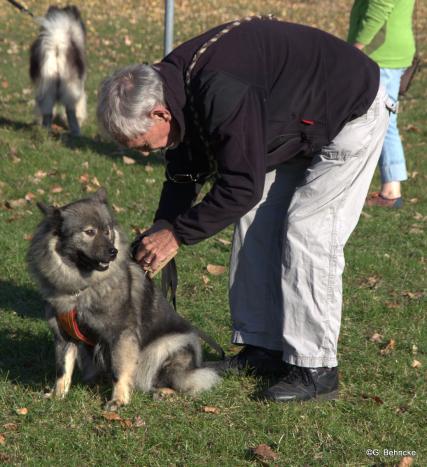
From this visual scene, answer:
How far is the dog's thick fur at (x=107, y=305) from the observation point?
4141 mm

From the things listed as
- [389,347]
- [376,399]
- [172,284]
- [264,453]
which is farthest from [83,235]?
[389,347]

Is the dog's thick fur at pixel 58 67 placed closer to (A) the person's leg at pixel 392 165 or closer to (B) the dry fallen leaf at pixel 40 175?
(B) the dry fallen leaf at pixel 40 175

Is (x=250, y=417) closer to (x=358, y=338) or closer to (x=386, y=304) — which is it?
(x=358, y=338)

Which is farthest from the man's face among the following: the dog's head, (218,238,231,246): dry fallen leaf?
(218,238,231,246): dry fallen leaf

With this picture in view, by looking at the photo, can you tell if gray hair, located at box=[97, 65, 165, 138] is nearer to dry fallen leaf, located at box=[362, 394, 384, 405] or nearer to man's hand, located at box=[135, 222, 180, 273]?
man's hand, located at box=[135, 222, 180, 273]

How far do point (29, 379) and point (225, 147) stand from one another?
1979 mm

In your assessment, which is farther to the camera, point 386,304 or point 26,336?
point 386,304

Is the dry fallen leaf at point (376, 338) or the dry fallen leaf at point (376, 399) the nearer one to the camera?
the dry fallen leaf at point (376, 399)

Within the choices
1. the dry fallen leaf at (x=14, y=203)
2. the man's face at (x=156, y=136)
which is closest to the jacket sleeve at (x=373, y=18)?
the dry fallen leaf at (x=14, y=203)

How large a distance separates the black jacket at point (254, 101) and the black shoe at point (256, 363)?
120 centimetres

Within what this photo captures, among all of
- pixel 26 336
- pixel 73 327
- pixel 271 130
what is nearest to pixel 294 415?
pixel 73 327

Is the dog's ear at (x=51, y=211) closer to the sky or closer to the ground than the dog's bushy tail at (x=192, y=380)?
closer to the sky

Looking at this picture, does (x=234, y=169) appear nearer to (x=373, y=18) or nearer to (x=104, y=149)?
(x=373, y=18)

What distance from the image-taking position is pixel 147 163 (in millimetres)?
9156
